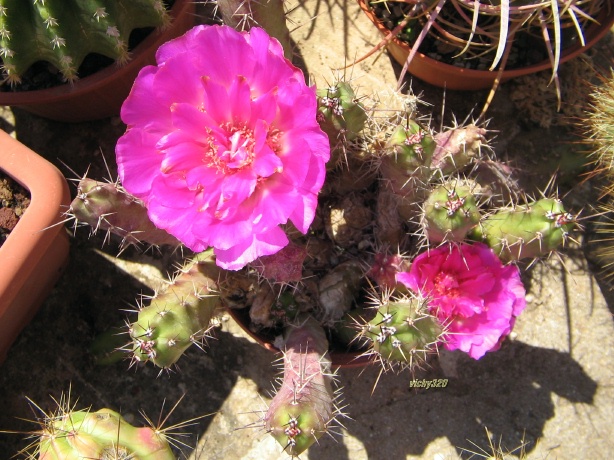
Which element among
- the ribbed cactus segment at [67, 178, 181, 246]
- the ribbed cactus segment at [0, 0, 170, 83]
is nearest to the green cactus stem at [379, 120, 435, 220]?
the ribbed cactus segment at [67, 178, 181, 246]

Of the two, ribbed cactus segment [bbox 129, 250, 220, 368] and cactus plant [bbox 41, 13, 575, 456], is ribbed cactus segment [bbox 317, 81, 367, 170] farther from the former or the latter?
ribbed cactus segment [bbox 129, 250, 220, 368]

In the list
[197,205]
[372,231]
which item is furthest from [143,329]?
[372,231]

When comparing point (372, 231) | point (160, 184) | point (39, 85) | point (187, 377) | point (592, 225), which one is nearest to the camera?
point (160, 184)

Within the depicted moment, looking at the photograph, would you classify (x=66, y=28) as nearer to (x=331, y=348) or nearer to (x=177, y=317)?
(x=177, y=317)

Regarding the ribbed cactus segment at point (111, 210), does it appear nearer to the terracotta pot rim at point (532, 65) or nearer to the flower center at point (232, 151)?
the flower center at point (232, 151)

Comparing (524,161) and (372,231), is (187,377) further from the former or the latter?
(524,161)

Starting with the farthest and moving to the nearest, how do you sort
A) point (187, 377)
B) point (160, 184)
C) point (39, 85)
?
point (187, 377)
point (39, 85)
point (160, 184)
